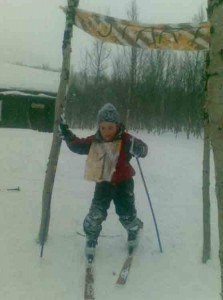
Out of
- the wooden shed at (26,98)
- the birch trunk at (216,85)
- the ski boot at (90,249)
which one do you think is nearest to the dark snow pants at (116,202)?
the ski boot at (90,249)

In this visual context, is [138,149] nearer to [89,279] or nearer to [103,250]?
[103,250]

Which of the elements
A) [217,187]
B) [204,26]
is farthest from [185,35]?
[217,187]

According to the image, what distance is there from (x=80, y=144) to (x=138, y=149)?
654 mm

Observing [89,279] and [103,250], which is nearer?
[89,279]

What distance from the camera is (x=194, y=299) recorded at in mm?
4793

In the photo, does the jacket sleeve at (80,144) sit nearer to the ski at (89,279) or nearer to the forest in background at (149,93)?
the ski at (89,279)

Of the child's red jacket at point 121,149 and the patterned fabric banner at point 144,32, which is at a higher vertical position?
the patterned fabric banner at point 144,32

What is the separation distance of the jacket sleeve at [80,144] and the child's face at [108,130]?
0.16 metres

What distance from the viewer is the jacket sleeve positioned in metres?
5.58

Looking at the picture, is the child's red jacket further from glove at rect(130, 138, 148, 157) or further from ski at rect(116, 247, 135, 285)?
ski at rect(116, 247, 135, 285)

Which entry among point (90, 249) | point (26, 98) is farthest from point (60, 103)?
point (26, 98)

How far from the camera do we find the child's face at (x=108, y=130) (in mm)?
5527

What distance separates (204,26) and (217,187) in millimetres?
3290

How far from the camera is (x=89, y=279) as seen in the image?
16.5 feet
